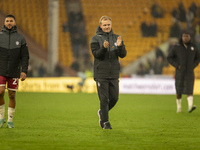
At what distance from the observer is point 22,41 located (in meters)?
7.12

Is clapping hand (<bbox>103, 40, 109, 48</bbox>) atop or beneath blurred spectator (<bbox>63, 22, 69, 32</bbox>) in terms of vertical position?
beneath

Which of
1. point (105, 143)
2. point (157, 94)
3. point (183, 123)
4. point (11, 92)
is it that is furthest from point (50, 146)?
point (157, 94)

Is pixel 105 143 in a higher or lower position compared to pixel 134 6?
lower

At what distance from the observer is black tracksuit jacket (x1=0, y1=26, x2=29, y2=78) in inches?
276

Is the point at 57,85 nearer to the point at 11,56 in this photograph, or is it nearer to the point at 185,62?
the point at 185,62

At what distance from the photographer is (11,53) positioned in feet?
23.1

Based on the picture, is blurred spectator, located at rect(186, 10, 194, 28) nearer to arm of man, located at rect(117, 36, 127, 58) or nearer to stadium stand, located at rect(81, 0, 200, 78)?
stadium stand, located at rect(81, 0, 200, 78)

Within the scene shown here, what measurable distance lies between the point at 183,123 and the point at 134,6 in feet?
69.7

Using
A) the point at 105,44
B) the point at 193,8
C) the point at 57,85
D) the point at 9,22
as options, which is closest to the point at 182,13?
the point at 193,8

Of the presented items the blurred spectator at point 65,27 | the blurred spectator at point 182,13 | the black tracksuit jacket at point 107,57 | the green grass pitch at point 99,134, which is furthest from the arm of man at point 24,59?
the blurred spectator at point 65,27

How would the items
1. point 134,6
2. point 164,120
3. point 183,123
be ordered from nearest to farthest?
point 183,123 < point 164,120 < point 134,6

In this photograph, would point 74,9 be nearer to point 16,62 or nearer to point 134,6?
point 134,6

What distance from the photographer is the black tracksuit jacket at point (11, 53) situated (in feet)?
23.0

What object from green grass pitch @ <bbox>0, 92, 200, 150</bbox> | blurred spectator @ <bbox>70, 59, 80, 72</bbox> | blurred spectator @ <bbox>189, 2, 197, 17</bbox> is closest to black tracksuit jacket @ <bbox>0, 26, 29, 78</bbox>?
green grass pitch @ <bbox>0, 92, 200, 150</bbox>
